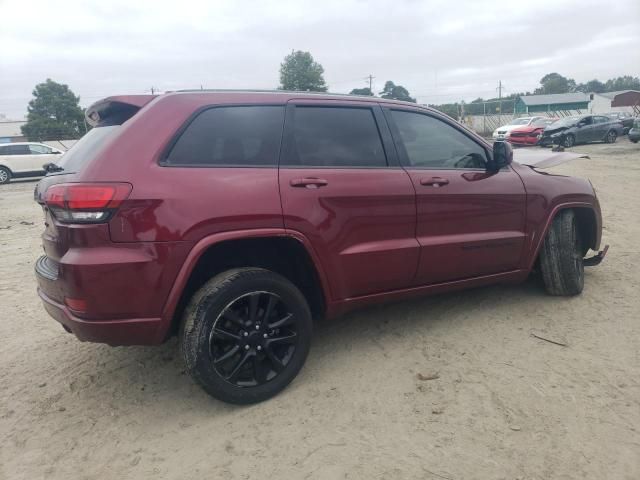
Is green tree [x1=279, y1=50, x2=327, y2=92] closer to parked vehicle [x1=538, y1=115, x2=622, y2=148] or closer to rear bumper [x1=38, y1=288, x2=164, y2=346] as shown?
parked vehicle [x1=538, y1=115, x2=622, y2=148]

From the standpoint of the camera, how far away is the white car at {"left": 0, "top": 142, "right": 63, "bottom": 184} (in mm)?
17750

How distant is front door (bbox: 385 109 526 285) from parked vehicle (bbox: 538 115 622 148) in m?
20.2

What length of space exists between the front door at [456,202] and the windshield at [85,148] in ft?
6.05

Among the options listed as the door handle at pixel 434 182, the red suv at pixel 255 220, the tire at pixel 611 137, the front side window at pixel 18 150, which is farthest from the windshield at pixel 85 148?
the tire at pixel 611 137

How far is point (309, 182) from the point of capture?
109 inches

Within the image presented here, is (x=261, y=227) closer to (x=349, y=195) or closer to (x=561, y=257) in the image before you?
(x=349, y=195)

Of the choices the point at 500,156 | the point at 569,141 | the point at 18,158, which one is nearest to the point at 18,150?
the point at 18,158

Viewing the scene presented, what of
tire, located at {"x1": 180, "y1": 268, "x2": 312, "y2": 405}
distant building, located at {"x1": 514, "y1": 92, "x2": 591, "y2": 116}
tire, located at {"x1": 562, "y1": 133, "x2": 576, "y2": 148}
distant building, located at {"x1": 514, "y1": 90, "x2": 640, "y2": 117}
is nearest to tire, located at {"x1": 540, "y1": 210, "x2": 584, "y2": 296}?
tire, located at {"x1": 180, "y1": 268, "x2": 312, "y2": 405}

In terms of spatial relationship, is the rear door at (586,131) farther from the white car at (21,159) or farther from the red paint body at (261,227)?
the white car at (21,159)

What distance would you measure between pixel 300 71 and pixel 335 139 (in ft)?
229

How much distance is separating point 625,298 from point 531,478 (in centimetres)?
260

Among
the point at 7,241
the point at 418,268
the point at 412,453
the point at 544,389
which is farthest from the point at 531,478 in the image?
the point at 7,241

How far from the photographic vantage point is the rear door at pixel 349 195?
2771mm

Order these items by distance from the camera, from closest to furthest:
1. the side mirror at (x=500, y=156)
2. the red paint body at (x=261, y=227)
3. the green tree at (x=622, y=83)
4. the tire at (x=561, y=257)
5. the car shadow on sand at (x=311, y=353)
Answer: the red paint body at (x=261, y=227) → the car shadow on sand at (x=311, y=353) → the side mirror at (x=500, y=156) → the tire at (x=561, y=257) → the green tree at (x=622, y=83)
